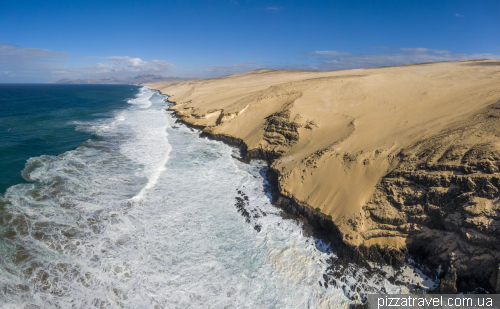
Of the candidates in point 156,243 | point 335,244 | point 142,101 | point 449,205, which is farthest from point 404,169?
point 142,101

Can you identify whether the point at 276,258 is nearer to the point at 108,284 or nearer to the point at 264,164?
the point at 108,284

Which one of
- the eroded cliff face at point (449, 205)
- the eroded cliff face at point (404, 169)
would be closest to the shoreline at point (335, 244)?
the eroded cliff face at point (404, 169)

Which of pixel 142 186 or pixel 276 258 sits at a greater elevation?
pixel 142 186

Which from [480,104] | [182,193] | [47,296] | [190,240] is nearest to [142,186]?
[182,193]

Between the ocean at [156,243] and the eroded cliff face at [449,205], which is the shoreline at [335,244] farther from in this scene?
the eroded cliff face at [449,205]

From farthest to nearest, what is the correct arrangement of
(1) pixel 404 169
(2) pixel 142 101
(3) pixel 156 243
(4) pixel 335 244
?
(2) pixel 142 101 → (1) pixel 404 169 → (3) pixel 156 243 → (4) pixel 335 244

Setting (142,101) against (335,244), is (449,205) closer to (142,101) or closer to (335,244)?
(335,244)
